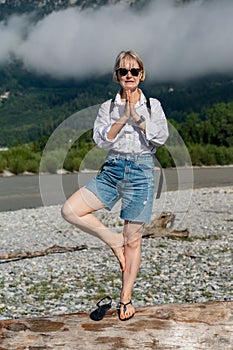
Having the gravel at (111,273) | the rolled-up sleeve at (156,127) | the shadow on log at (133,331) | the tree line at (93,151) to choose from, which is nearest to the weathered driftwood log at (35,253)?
the gravel at (111,273)

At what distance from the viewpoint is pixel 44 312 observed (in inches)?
367

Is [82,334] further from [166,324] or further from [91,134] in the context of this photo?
[91,134]

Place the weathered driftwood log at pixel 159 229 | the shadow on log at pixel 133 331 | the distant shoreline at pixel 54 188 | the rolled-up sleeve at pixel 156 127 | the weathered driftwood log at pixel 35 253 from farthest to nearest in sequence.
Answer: the weathered driftwood log at pixel 159 229, the weathered driftwood log at pixel 35 253, the distant shoreline at pixel 54 188, the shadow on log at pixel 133 331, the rolled-up sleeve at pixel 156 127

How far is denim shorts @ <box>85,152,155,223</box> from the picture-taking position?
462cm

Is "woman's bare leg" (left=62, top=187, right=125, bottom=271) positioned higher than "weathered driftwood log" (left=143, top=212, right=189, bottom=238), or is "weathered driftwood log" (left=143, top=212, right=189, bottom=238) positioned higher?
"woman's bare leg" (left=62, top=187, right=125, bottom=271)

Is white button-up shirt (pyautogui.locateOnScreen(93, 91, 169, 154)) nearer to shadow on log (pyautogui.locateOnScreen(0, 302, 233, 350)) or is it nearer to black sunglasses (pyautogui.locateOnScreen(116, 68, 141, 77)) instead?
black sunglasses (pyautogui.locateOnScreen(116, 68, 141, 77))

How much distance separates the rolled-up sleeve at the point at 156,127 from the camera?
14.6 ft

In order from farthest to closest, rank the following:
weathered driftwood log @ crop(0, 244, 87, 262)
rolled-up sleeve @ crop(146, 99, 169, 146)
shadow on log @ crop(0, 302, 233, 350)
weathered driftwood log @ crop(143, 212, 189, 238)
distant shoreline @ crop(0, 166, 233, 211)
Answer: weathered driftwood log @ crop(143, 212, 189, 238)
weathered driftwood log @ crop(0, 244, 87, 262)
distant shoreline @ crop(0, 166, 233, 211)
shadow on log @ crop(0, 302, 233, 350)
rolled-up sleeve @ crop(146, 99, 169, 146)

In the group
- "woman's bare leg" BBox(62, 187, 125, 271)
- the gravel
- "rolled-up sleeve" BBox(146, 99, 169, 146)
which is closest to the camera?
"rolled-up sleeve" BBox(146, 99, 169, 146)

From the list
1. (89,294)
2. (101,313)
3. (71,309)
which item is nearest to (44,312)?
(71,309)

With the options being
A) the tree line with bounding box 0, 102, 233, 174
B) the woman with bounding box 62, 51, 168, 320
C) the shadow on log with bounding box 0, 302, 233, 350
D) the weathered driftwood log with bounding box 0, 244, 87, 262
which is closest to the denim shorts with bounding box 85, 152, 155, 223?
the woman with bounding box 62, 51, 168, 320

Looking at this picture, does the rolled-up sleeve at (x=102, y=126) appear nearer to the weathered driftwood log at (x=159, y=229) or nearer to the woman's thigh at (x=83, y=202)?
the woman's thigh at (x=83, y=202)

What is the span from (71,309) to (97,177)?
5.30 metres

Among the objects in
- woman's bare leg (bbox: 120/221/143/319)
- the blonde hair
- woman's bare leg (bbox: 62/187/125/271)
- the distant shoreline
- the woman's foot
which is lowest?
the woman's foot
